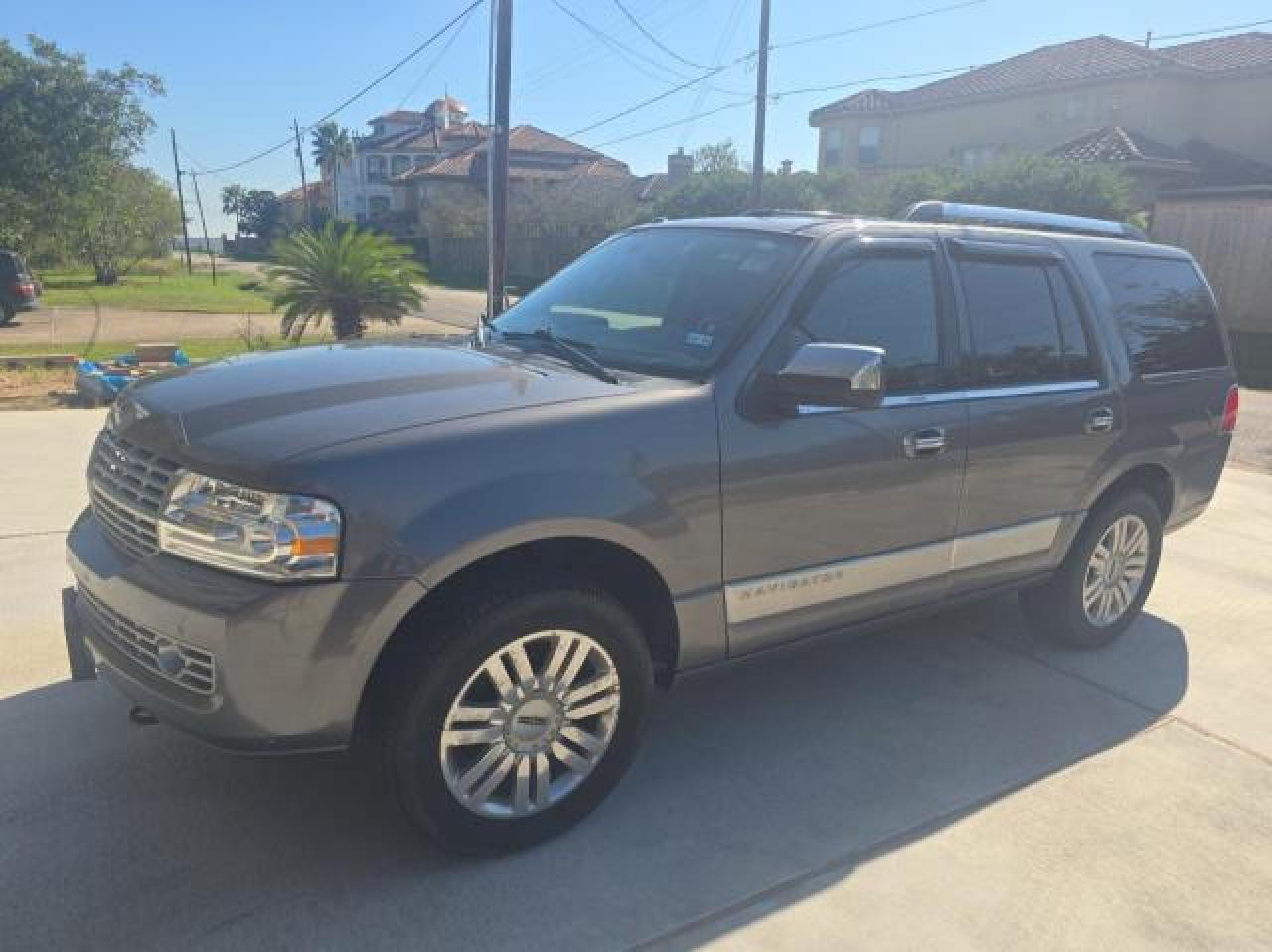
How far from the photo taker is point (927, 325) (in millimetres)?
3717

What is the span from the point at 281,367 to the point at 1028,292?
288 cm

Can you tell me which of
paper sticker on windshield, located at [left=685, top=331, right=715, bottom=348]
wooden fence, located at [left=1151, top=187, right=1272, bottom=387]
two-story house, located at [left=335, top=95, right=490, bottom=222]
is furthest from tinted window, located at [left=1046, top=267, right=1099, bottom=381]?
two-story house, located at [left=335, top=95, right=490, bottom=222]

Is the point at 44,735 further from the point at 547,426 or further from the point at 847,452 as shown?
the point at 847,452

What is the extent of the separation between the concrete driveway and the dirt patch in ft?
20.5

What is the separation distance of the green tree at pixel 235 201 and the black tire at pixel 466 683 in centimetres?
11083

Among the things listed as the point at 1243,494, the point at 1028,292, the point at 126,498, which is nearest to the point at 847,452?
the point at 1028,292

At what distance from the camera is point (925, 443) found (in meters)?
3.56

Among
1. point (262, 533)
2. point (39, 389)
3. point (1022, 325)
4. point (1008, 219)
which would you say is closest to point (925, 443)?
point (1022, 325)

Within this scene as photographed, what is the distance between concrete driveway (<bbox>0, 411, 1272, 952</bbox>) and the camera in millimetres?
2666

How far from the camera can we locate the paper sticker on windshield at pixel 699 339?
3.30 meters

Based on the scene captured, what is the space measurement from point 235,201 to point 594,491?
11480 centimetres

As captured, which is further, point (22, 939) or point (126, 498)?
point (126, 498)

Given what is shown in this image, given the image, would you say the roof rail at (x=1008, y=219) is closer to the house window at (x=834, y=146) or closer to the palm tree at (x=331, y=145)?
the house window at (x=834, y=146)

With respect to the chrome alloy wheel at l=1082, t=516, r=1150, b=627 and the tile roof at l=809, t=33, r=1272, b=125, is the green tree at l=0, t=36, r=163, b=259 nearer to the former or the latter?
the tile roof at l=809, t=33, r=1272, b=125
